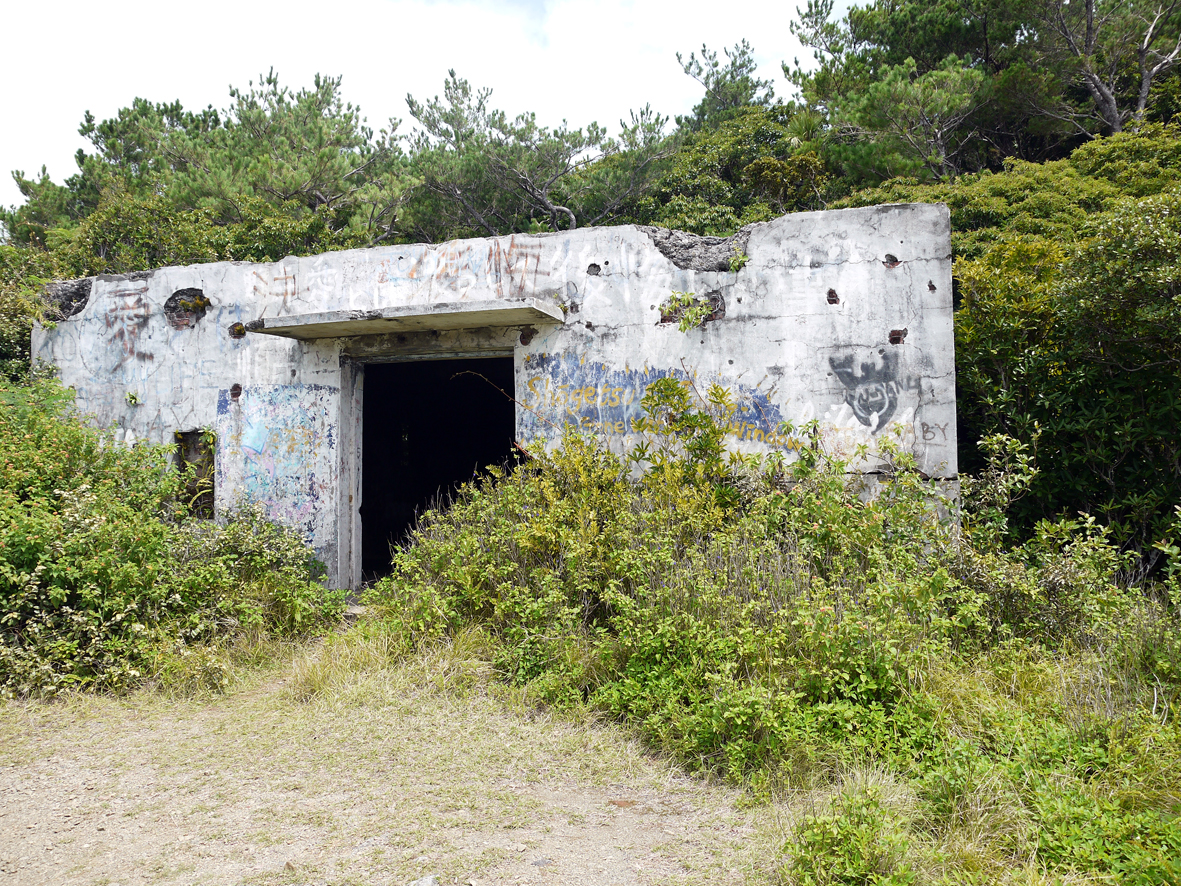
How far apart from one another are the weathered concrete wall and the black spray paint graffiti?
0.01 metres

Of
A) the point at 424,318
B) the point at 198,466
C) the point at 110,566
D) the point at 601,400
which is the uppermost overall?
the point at 424,318

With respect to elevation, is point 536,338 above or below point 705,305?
below

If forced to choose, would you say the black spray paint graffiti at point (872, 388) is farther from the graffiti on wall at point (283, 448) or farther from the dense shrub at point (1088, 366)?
the graffiti on wall at point (283, 448)

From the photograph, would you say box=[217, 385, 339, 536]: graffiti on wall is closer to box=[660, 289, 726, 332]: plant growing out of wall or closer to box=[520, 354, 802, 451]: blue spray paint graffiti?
box=[520, 354, 802, 451]: blue spray paint graffiti

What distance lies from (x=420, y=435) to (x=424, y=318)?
509 cm

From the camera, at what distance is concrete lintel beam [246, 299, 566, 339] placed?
231 inches

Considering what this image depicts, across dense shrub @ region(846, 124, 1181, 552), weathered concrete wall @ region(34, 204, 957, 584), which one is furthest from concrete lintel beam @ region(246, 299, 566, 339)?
dense shrub @ region(846, 124, 1181, 552)

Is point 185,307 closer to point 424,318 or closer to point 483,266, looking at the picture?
point 424,318

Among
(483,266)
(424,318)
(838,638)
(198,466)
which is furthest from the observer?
(198,466)

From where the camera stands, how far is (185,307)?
709 centimetres

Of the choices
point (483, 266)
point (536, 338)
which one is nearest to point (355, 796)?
point (536, 338)

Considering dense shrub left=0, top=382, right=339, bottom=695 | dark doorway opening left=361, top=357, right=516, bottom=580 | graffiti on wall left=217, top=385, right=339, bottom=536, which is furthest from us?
dark doorway opening left=361, top=357, right=516, bottom=580

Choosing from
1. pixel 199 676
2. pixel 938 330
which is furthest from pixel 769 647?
pixel 199 676

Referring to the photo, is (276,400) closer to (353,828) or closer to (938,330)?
(353,828)
